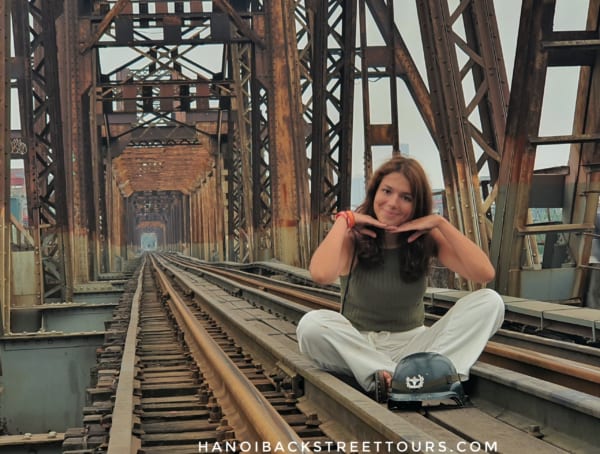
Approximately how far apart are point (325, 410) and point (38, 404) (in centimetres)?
500

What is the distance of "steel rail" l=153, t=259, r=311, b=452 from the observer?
3.33m

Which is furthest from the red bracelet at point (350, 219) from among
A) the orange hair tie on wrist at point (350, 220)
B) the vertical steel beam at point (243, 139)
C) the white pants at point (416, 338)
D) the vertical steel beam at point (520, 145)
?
the vertical steel beam at point (243, 139)

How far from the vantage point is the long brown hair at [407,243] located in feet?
12.6

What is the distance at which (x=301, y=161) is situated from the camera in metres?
17.2

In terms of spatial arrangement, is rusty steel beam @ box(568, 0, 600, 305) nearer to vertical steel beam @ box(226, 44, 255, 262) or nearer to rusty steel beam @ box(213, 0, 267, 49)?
rusty steel beam @ box(213, 0, 267, 49)

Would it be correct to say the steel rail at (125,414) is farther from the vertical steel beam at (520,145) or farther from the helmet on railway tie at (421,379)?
the vertical steel beam at (520,145)

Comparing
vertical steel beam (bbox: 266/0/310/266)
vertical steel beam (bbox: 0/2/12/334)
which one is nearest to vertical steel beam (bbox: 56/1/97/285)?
vertical steel beam (bbox: 266/0/310/266)

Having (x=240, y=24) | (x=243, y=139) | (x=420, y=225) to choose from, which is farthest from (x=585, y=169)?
(x=243, y=139)

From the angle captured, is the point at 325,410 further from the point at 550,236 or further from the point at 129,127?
the point at 129,127

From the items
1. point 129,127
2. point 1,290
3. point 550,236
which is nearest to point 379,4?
Answer: point 550,236

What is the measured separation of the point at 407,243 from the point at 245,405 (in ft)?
3.42

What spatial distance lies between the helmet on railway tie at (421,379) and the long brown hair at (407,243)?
1.48ft

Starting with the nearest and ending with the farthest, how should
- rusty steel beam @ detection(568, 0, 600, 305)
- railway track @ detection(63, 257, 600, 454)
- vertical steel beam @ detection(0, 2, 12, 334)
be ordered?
railway track @ detection(63, 257, 600, 454) → rusty steel beam @ detection(568, 0, 600, 305) → vertical steel beam @ detection(0, 2, 12, 334)

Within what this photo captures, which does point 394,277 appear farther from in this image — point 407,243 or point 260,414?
point 260,414
